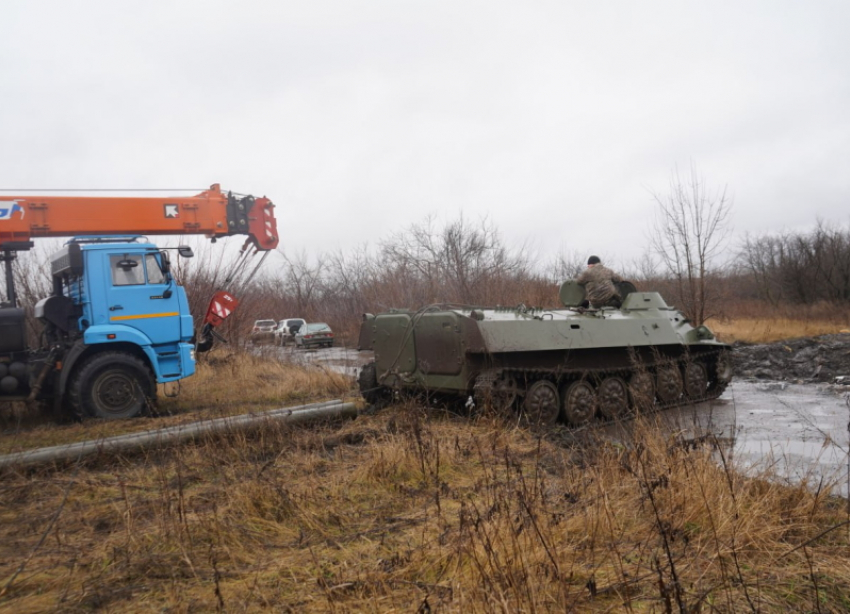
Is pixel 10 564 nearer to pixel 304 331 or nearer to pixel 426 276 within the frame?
pixel 426 276

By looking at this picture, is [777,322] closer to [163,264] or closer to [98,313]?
[163,264]

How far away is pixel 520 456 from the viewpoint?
625 cm

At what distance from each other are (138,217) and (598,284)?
7244 mm

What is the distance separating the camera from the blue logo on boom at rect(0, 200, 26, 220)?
926 cm

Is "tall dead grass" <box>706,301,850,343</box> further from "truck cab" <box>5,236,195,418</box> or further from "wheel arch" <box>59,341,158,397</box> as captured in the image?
"wheel arch" <box>59,341,158,397</box>

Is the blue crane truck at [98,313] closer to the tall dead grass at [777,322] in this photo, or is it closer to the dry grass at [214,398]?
the dry grass at [214,398]

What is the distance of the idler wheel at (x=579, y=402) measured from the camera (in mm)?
8844

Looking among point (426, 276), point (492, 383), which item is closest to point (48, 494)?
point (492, 383)

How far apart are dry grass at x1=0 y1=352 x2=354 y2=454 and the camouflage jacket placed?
14.1ft

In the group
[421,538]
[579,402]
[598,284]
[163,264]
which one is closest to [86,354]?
[163,264]

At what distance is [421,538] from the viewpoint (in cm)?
407

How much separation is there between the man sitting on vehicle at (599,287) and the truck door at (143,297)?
645 cm

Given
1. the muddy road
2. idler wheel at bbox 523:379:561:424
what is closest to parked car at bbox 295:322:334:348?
the muddy road

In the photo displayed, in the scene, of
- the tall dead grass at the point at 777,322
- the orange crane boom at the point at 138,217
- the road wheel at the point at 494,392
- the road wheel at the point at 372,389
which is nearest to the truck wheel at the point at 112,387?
the orange crane boom at the point at 138,217
